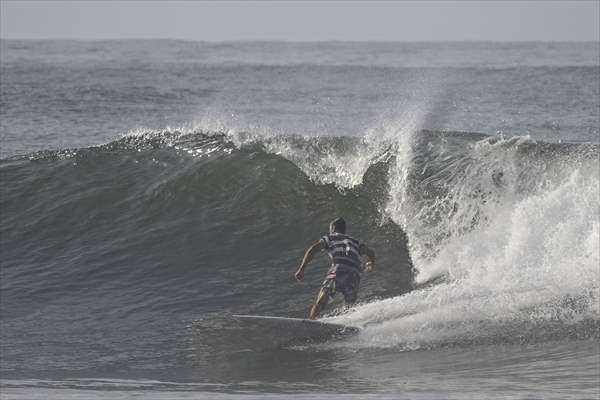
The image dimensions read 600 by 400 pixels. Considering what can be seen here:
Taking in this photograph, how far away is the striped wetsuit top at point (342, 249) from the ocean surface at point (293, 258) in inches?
23.1

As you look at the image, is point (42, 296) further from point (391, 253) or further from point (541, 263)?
point (541, 263)

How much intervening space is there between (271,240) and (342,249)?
4.10 metres

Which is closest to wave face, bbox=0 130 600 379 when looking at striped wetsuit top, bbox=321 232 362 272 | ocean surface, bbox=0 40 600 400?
ocean surface, bbox=0 40 600 400

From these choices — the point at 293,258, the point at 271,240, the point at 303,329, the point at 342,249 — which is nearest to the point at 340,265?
the point at 342,249

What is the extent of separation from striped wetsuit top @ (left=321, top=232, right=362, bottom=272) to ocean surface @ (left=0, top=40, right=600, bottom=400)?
587 millimetres

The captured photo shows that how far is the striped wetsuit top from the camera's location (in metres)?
10.9

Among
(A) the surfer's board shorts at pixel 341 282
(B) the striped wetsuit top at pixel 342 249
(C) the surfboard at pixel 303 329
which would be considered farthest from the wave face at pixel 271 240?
(B) the striped wetsuit top at pixel 342 249

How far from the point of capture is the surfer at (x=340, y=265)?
35.5 ft

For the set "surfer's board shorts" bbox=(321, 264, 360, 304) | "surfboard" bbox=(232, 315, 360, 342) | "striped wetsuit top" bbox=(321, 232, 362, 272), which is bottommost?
"surfboard" bbox=(232, 315, 360, 342)

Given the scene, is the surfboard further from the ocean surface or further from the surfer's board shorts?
the surfer's board shorts

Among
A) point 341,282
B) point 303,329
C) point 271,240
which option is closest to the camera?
point 303,329

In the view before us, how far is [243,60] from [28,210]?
4077 cm

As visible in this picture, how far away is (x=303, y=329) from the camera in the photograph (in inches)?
405

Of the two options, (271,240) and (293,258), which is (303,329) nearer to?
(293,258)
